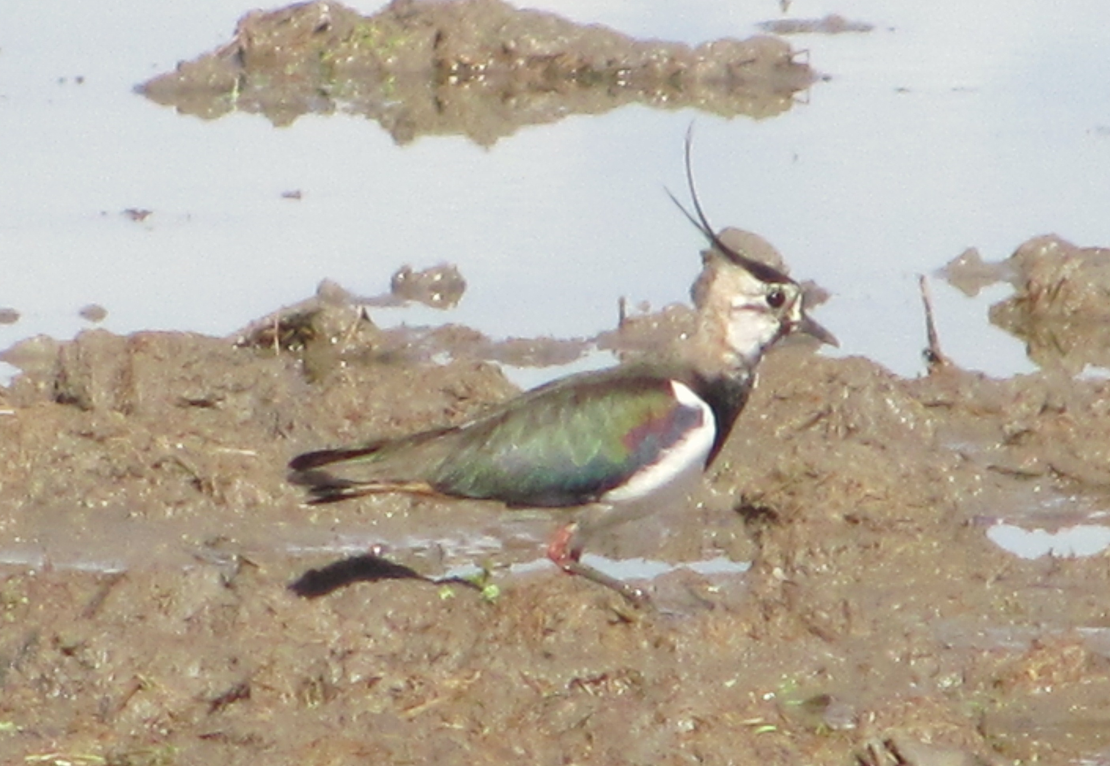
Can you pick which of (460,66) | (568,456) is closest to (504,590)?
(568,456)

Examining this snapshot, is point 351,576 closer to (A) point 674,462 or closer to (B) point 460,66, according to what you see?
(A) point 674,462

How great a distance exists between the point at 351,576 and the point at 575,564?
0.70 metres

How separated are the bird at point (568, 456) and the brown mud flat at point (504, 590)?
11.0 inches

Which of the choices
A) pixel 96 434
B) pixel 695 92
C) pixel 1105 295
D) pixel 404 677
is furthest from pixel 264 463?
pixel 695 92

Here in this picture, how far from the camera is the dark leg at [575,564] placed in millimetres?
8500

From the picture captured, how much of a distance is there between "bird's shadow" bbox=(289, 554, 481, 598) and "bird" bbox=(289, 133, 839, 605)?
10.1 inches

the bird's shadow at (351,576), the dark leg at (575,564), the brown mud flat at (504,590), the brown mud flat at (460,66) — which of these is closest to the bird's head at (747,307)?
the brown mud flat at (504,590)

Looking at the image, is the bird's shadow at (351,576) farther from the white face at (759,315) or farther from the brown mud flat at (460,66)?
the brown mud flat at (460,66)

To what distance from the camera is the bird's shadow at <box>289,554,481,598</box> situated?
28.2 feet

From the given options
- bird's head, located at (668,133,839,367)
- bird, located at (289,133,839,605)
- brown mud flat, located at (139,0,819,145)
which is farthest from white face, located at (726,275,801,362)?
brown mud flat, located at (139,0,819,145)

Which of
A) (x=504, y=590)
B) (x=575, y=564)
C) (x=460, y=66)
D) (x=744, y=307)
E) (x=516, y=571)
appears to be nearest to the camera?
(x=504, y=590)

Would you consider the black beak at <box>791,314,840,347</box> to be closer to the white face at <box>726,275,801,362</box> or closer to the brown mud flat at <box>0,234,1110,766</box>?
the white face at <box>726,275,801,362</box>

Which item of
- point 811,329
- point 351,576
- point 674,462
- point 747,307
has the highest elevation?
point 747,307

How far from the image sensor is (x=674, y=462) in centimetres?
861
